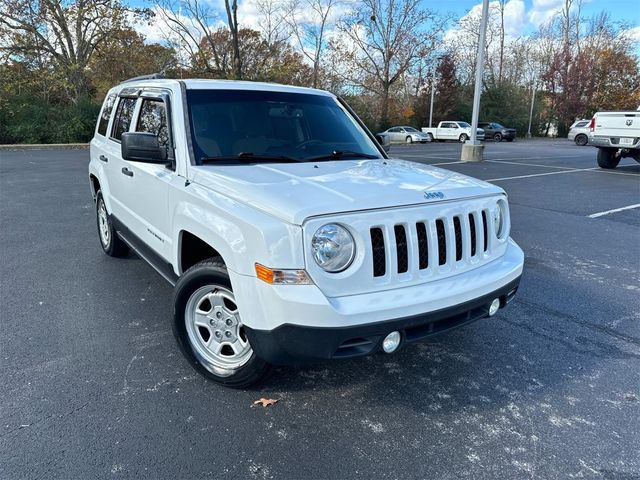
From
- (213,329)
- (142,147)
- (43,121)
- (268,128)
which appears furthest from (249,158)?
(43,121)

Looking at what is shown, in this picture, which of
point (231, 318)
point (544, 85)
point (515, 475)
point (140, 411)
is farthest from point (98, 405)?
point (544, 85)

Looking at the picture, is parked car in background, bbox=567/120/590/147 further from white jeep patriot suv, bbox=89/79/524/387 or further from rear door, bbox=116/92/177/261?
rear door, bbox=116/92/177/261

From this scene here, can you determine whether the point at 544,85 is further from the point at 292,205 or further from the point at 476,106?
the point at 292,205

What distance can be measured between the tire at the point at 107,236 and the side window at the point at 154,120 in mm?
1498

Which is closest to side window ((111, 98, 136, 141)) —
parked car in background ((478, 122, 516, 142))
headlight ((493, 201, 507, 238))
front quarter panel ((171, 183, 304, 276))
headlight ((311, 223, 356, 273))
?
front quarter panel ((171, 183, 304, 276))

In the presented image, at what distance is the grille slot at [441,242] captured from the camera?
2762 millimetres

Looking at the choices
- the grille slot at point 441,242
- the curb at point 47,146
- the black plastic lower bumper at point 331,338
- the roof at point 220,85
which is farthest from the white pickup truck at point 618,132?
the curb at point 47,146

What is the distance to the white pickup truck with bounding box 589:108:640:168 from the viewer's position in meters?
13.8

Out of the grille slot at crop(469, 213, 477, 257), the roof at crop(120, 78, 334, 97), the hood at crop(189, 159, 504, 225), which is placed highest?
the roof at crop(120, 78, 334, 97)

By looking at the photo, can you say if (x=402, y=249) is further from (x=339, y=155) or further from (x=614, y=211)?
(x=614, y=211)

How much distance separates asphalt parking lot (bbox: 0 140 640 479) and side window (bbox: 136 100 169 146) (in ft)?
4.94

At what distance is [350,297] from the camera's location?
95.5 inches

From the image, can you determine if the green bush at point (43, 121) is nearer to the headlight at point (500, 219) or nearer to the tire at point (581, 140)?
the headlight at point (500, 219)

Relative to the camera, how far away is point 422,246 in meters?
2.69
